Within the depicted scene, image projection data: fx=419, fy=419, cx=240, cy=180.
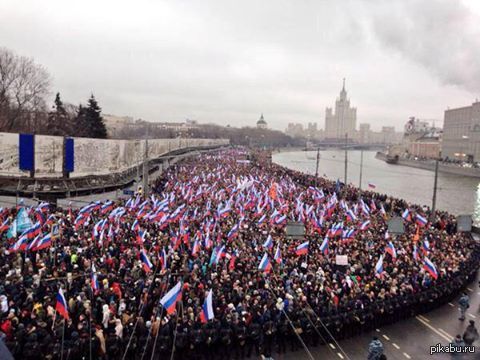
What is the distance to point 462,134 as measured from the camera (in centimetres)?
10838

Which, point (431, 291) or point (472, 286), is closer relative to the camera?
point (431, 291)

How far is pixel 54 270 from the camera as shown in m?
12.7

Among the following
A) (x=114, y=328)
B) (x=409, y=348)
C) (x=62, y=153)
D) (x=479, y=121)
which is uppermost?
(x=479, y=121)

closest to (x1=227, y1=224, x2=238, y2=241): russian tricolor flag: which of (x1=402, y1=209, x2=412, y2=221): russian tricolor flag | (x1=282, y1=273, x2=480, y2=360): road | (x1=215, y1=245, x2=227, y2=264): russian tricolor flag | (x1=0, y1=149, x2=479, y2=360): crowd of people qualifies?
(x1=0, y1=149, x2=479, y2=360): crowd of people

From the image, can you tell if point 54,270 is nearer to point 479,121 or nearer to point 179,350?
point 179,350

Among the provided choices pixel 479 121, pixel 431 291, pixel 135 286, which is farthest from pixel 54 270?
pixel 479 121

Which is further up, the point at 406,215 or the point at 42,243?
the point at 406,215

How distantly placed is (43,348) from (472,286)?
595 inches

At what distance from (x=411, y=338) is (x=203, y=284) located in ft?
20.0

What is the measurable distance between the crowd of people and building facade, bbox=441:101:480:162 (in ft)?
299

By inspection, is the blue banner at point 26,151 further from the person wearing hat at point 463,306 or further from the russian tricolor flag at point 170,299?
the person wearing hat at point 463,306

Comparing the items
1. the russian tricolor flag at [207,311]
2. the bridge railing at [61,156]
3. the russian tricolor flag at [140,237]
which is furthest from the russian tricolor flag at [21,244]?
the bridge railing at [61,156]

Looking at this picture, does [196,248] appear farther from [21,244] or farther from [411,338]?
[411,338]

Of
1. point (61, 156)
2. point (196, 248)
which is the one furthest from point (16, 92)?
point (196, 248)
